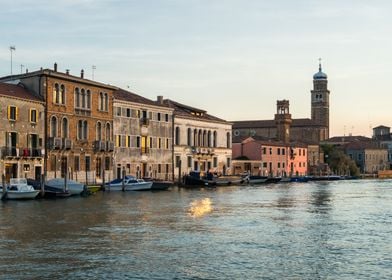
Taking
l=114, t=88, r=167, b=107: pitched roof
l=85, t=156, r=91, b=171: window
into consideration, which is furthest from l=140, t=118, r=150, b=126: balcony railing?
l=85, t=156, r=91, b=171: window

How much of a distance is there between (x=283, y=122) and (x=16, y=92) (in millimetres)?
63517

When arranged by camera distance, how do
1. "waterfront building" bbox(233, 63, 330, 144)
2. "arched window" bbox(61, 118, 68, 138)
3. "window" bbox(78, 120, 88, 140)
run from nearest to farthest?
"arched window" bbox(61, 118, 68, 138), "window" bbox(78, 120, 88, 140), "waterfront building" bbox(233, 63, 330, 144)

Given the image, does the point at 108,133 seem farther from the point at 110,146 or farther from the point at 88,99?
the point at 88,99

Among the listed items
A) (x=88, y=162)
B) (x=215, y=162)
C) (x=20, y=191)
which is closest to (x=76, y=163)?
(x=88, y=162)

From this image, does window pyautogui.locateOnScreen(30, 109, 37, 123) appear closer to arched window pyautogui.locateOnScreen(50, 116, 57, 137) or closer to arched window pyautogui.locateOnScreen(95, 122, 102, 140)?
arched window pyautogui.locateOnScreen(50, 116, 57, 137)

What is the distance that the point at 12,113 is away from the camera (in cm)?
4184

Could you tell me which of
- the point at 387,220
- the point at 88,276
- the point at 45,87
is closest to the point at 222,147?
the point at 45,87

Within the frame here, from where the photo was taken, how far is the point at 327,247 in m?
17.9

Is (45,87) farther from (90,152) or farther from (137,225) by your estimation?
(137,225)

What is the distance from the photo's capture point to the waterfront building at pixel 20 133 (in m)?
41.3

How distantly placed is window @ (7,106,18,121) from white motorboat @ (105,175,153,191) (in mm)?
7741

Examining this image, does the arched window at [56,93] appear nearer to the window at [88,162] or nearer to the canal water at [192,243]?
the window at [88,162]

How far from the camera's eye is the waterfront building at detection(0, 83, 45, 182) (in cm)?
4128

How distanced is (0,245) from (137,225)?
5.99 metres
